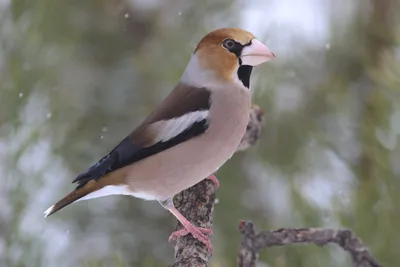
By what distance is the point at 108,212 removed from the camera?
0.88 meters

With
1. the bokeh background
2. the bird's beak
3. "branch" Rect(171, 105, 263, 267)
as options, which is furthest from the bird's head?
the bokeh background

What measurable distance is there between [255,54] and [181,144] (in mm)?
119

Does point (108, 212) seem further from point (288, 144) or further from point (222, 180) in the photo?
point (288, 144)

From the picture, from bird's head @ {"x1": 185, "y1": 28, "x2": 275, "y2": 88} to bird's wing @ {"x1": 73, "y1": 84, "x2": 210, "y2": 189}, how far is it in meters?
0.06

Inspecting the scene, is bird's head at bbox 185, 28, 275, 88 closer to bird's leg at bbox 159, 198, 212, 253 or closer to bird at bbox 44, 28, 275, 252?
bird at bbox 44, 28, 275, 252

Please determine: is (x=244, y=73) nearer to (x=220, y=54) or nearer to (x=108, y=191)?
(x=220, y=54)

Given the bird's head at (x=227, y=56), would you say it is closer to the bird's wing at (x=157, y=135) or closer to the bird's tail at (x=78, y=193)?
the bird's wing at (x=157, y=135)

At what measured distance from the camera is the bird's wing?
578 mm

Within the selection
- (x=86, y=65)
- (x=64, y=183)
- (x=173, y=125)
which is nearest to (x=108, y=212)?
(x=64, y=183)

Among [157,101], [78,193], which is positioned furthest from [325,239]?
[157,101]

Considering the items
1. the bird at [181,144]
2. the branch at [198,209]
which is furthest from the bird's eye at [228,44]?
the branch at [198,209]

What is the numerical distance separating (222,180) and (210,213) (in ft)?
0.66

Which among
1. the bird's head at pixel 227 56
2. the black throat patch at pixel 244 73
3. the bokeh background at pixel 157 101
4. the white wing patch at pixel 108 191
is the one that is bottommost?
the bokeh background at pixel 157 101

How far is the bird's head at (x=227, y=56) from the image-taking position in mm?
608
